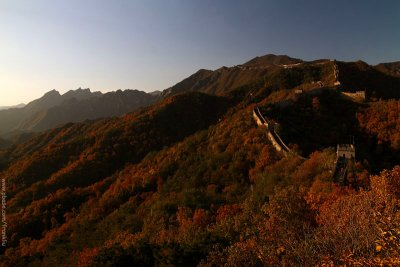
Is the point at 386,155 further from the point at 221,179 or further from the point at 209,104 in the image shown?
the point at 209,104

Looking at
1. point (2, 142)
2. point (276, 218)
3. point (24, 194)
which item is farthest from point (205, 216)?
point (2, 142)

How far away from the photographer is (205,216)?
31141 mm

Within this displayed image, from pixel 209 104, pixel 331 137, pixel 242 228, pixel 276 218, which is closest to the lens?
pixel 276 218

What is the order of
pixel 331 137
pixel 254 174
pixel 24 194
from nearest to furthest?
pixel 254 174 < pixel 331 137 < pixel 24 194

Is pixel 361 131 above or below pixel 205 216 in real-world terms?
above

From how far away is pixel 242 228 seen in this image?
23062mm

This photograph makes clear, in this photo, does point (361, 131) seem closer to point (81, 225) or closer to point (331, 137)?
point (331, 137)

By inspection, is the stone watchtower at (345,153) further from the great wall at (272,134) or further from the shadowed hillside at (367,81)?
the shadowed hillside at (367,81)

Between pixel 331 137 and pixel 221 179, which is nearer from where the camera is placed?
pixel 221 179

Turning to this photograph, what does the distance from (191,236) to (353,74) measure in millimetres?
79857

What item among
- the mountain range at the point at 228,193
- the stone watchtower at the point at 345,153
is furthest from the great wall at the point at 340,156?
the mountain range at the point at 228,193

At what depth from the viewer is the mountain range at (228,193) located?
15617 mm

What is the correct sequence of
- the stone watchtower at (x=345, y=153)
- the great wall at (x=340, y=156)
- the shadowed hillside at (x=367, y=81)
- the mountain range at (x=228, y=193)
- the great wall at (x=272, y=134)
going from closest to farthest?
the mountain range at (x=228, y=193) → the great wall at (x=340, y=156) → the stone watchtower at (x=345, y=153) → the great wall at (x=272, y=134) → the shadowed hillside at (x=367, y=81)

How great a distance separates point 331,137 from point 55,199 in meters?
43.1
